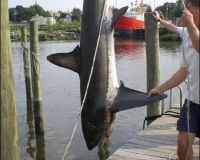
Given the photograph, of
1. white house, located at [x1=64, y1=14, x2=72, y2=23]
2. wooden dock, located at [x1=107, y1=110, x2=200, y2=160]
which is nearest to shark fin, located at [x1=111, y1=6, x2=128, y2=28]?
wooden dock, located at [x1=107, y1=110, x2=200, y2=160]

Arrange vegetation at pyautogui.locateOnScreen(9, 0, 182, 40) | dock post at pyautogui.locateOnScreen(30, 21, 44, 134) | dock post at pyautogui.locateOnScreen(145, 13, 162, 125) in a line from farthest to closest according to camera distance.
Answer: vegetation at pyautogui.locateOnScreen(9, 0, 182, 40) → dock post at pyautogui.locateOnScreen(30, 21, 44, 134) → dock post at pyautogui.locateOnScreen(145, 13, 162, 125)

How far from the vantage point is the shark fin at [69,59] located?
380cm

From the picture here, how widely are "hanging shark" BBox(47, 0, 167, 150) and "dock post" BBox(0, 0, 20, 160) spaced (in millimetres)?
472

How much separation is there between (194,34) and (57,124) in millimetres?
8982

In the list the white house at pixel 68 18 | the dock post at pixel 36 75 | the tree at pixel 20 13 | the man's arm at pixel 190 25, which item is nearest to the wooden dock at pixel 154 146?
the man's arm at pixel 190 25

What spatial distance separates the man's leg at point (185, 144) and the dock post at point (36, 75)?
6.86 metres

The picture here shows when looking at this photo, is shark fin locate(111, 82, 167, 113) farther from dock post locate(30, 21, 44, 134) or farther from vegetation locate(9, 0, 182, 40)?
vegetation locate(9, 0, 182, 40)

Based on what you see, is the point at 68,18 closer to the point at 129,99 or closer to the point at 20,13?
the point at 20,13

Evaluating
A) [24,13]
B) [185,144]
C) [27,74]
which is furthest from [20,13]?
[185,144]

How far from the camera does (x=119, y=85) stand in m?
3.96

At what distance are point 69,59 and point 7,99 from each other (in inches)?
26.3

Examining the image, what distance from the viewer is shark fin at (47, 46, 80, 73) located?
380 centimetres

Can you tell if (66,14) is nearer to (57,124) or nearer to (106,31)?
(57,124)

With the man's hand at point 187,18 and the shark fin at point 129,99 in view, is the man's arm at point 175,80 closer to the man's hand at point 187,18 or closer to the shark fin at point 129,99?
the shark fin at point 129,99
